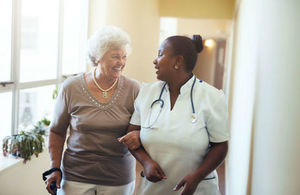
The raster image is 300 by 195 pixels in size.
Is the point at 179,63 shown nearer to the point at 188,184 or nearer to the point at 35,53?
the point at 188,184

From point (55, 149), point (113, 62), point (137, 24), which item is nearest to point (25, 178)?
point (55, 149)

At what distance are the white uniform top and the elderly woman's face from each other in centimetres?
39

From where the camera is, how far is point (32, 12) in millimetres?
2959

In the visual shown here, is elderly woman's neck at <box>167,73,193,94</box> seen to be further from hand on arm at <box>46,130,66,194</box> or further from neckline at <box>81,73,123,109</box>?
hand on arm at <box>46,130,66,194</box>

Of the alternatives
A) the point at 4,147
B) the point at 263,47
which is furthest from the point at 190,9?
the point at 263,47

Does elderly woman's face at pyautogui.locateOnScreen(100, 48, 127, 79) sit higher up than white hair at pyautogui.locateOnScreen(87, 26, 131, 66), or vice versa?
white hair at pyautogui.locateOnScreen(87, 26, 131, 66)

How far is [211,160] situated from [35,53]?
2.26 meters

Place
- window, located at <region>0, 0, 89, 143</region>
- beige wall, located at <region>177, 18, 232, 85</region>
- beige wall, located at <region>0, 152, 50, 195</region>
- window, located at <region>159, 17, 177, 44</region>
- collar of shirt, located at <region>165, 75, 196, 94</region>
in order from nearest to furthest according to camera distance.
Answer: collar of shirt, located at <region>165, 75, 196, 94</region> → beige wall, located at <region>0, 152, 50, 195</region> → window, located at <region>0, 0, 89, 143</region> → window, located at <region>159, 17, 177, 44</region> → beige wall, located at <region>177, 18, 232, 85</region>

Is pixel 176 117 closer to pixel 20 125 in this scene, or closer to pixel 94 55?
pixel 94 55

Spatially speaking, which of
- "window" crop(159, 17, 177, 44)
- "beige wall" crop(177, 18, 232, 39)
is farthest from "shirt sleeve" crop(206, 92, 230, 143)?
"beige wall" crop(177, 18, 232, 39)

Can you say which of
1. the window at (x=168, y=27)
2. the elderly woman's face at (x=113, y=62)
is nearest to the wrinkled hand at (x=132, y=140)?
the elderly woman's face at (x=113, y=62)

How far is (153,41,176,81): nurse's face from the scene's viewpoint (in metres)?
1.32

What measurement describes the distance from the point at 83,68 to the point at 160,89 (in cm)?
273

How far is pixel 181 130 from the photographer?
1.28 metres
